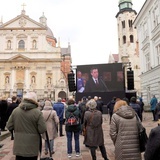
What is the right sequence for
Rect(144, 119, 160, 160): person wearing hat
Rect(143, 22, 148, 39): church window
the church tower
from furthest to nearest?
the church tower → Rect(143, 22, 148, 39): church window → Rect(144, 119, 160, 160): person wearing hat

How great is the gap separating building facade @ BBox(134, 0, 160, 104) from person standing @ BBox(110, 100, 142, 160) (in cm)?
1521

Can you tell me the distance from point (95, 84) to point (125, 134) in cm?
1894

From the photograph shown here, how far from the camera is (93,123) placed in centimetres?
550

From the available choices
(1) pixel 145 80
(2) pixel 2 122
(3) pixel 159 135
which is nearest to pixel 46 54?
(1) pixel 145 80

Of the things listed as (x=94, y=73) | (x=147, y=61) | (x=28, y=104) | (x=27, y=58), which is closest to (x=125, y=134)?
(x=28, y=104)

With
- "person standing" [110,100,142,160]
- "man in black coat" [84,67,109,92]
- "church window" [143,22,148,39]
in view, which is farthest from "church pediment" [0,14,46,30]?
"person standing" [110,100,142,160]

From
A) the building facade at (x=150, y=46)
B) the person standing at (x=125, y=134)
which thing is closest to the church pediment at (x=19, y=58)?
the building facade at (x=150, y=46)

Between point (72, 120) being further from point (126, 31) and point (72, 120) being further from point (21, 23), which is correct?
point (126, 31)

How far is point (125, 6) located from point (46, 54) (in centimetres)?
2375

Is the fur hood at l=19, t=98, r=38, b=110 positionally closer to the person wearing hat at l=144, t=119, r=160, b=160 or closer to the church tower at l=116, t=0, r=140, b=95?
the person wearing hat at l=144, t=119, r=160, b=160

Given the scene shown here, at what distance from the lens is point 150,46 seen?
2053 cm

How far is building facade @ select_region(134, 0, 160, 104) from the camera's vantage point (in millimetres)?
18781

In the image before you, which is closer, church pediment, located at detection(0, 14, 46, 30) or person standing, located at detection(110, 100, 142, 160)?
person standing, located at detection(110, 100, 142, 160)

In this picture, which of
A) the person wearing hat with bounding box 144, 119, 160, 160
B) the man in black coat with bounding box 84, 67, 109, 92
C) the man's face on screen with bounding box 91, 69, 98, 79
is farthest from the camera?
the man's face on screen with bounding box 91, 69, 98, 79
